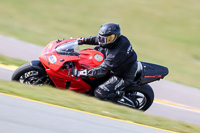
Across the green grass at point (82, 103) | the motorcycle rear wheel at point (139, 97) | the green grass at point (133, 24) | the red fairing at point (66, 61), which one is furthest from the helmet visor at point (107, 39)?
the green grass at point (133, 24)

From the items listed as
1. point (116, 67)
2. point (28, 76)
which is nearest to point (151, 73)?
point (116, 67)

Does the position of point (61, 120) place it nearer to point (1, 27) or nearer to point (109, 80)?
point (109, 80)

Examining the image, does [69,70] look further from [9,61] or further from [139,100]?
[9,61]

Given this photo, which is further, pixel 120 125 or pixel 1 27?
pixel 1 27

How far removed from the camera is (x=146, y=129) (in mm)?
4586

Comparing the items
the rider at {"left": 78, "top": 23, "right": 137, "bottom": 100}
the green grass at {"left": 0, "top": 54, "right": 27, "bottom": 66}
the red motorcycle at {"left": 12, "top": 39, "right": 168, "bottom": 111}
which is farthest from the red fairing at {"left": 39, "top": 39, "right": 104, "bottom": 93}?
the green grass at {"left": 0, "top": 54, "right": 27, "bottom": 66}

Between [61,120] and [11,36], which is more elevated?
[11,36]

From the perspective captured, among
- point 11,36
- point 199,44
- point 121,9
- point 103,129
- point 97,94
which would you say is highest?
point 121,9

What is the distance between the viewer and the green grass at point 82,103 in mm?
4965

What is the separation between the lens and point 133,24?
17.4m

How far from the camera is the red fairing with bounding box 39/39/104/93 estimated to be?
5.65 metres

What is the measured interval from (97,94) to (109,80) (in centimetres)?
34

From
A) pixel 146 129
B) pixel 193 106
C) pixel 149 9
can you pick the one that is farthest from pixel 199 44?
pixel 146 129

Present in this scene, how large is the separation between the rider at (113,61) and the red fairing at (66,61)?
20 centimetres
